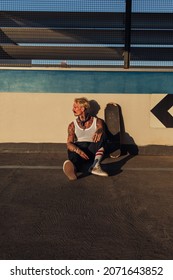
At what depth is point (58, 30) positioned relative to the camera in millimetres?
5312

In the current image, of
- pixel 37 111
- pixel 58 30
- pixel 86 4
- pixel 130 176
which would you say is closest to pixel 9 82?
pixel 37 111

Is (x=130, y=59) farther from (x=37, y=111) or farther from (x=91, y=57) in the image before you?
(x=37, y=111)

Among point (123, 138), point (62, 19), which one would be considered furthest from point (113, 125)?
point (62, 19)

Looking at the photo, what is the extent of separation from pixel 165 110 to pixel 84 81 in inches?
60.1

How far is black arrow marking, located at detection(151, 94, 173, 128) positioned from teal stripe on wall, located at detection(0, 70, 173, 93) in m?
0.16

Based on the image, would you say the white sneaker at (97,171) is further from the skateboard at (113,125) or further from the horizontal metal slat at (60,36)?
the horizontal metal slat at (60,36)

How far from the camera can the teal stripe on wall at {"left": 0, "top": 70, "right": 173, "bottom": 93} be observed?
5.03 metres

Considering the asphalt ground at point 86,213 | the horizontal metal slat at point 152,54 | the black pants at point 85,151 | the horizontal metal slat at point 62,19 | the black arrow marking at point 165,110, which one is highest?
the horizontal metal slat at point 62,19

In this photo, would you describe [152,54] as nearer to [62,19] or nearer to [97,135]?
[62,19]

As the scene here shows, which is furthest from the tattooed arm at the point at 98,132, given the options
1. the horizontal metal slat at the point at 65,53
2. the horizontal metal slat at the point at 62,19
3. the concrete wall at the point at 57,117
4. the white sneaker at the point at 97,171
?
the horizontal metal slat at the point at 62,19

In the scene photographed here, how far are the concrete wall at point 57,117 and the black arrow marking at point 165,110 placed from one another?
3.1 inches

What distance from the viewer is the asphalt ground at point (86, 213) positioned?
189cm

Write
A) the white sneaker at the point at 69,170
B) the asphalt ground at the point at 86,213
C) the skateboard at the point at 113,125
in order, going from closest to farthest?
the asphalt ground at the point at 86,213, the white sneaker at the point at 69,170, the skateboard at the point at 113,125

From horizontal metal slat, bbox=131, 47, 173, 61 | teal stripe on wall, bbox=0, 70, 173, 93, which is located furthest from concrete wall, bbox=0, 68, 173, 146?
horizontal metal slat, bbox=131, 47, 173, 61
